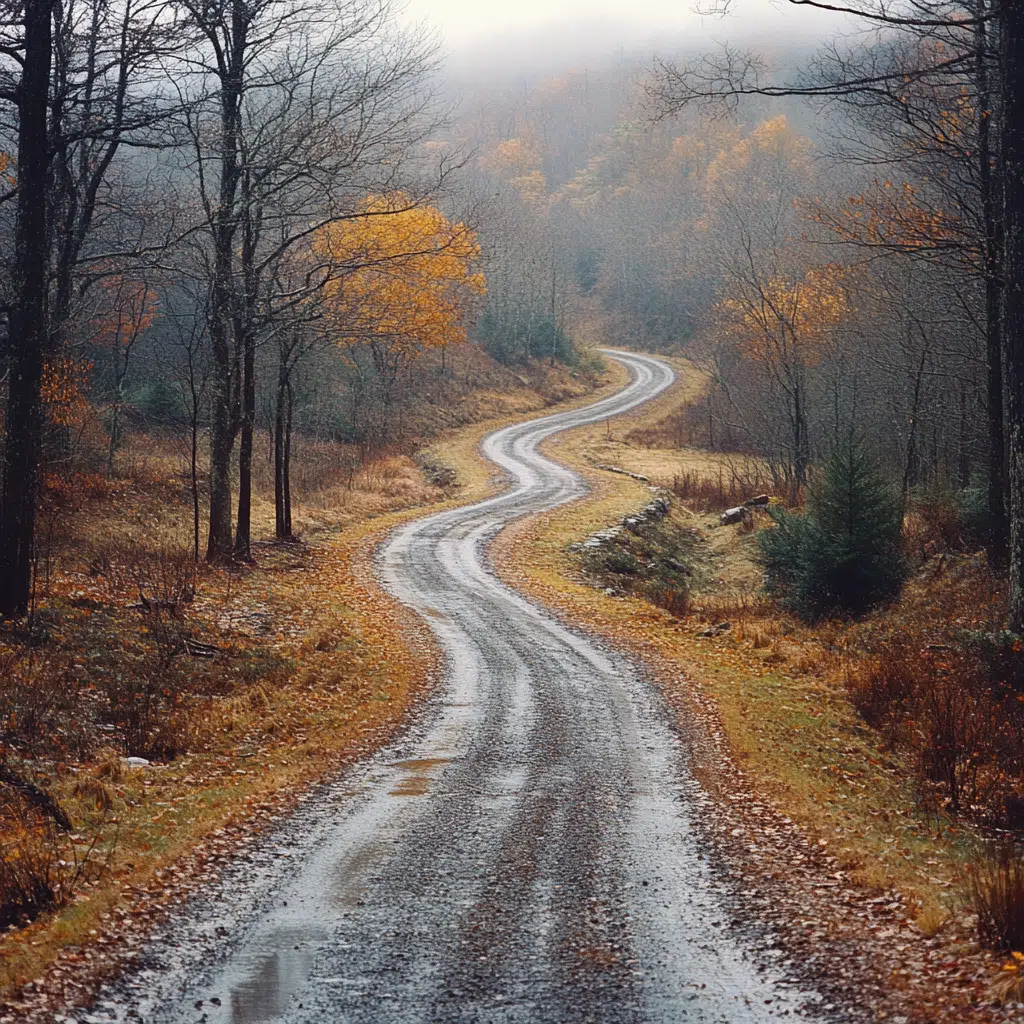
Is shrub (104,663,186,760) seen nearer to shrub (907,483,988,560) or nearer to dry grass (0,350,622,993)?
dry grass (0,350,622,993)

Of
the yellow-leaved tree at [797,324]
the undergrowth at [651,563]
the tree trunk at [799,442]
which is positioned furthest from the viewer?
the yellow-leaved tree at [797,324]

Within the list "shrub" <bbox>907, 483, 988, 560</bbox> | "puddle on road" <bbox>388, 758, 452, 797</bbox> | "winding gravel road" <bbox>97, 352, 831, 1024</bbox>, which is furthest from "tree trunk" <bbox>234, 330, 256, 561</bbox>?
"shrub" <bbox>907, 483, 988, 560</bbox>

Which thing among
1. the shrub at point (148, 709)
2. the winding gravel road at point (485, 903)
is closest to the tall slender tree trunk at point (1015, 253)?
the winding gravel road at point (485, 903)

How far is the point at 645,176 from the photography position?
105812 millimetres

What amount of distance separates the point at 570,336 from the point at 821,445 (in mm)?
37275

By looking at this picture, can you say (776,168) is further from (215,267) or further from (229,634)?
(229,634)

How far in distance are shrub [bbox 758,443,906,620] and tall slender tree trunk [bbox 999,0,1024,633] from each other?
6.84 metres

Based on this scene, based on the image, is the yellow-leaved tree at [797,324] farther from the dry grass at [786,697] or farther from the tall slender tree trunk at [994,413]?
the tall slender tree trunk at [994,413]

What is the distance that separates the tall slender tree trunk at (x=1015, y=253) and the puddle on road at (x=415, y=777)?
6.97 metres

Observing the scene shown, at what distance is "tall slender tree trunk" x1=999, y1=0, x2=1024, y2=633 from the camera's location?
1000 centimetres

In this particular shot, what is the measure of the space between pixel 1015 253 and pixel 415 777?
8.43 meters

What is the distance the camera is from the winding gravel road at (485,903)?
5141 millimetres

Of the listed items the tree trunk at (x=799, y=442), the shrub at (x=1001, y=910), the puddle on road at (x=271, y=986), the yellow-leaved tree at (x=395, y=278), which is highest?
the yellow-leaved tree at (x=395, y=278)

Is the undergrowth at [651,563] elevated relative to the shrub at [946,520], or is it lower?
lower
